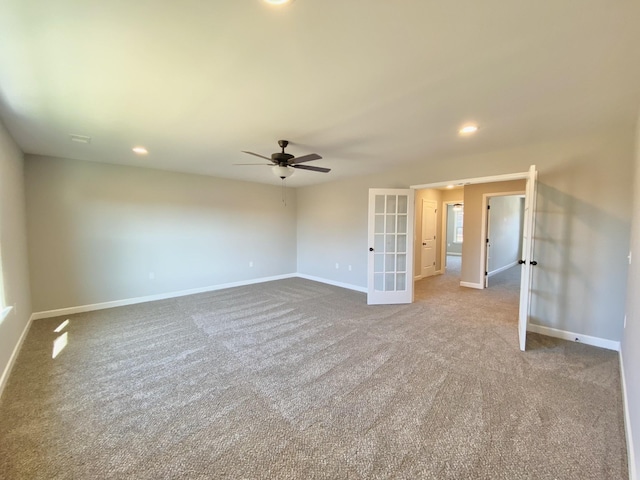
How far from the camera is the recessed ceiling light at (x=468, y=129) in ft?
9.54

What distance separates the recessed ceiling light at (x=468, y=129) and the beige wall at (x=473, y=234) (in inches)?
137

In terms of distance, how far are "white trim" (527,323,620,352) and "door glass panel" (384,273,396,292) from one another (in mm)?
2053

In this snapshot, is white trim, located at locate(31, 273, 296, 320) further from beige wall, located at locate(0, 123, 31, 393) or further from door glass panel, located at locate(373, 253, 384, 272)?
door glass panel, located at locate(373, 253, 384, 272)

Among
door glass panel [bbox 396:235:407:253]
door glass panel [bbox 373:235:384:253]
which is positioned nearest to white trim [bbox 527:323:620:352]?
door glass panel [bbox 396:235:407:253]

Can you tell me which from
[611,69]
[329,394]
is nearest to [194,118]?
[329,394]

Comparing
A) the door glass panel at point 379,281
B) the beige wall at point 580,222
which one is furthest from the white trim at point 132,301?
the beige wall at point 580,222

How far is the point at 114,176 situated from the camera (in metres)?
4.64

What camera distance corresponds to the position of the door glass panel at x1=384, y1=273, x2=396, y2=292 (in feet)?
16.2

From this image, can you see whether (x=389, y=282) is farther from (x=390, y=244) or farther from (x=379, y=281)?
(x=390, y=244)

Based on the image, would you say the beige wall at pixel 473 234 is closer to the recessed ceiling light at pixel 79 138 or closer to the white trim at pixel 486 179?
the white trim at pixel 486 179

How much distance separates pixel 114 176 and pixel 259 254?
330 cm

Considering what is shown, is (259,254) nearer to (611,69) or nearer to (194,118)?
(194,118)

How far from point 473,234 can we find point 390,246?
2.56 metres

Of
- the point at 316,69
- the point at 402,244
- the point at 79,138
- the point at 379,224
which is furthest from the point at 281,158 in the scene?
the point at 402,244
